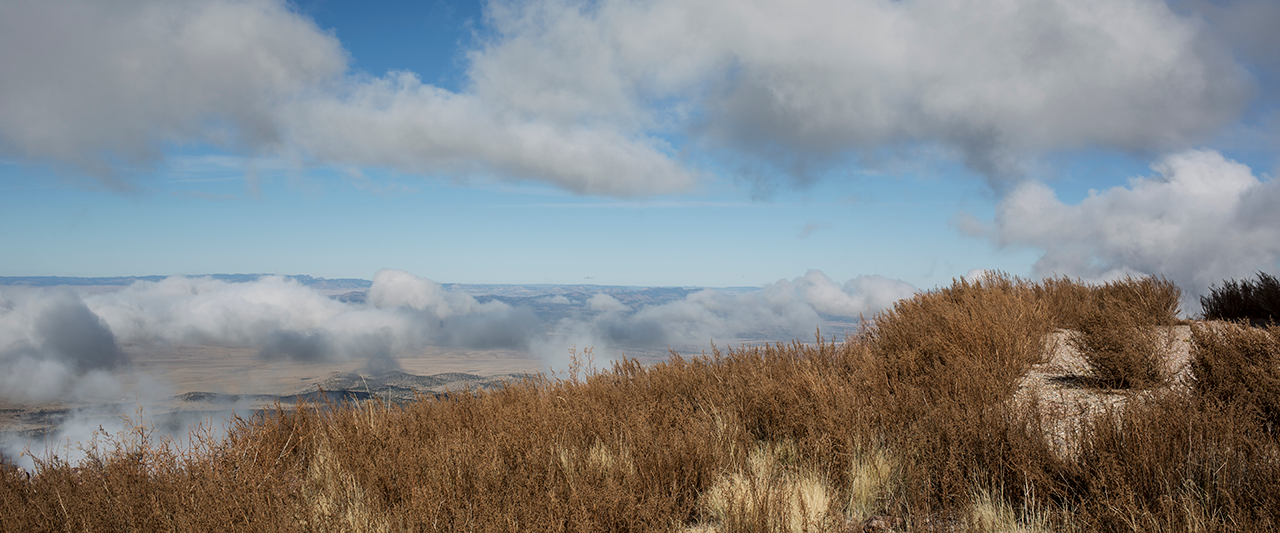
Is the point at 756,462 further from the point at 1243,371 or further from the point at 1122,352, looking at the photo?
the point at 1122,352

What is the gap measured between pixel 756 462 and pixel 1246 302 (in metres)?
11.9

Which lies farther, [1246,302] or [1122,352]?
[1246,302]

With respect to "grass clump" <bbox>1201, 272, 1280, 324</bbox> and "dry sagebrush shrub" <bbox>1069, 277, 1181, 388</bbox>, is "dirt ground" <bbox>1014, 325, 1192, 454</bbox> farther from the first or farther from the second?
"grass clump" <bbox>1201, 272, 1280, 324</bbox>

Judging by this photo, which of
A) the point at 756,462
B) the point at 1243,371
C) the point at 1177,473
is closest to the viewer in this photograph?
the point at 1177,473

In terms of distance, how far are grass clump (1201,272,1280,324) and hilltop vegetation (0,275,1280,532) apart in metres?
6.95

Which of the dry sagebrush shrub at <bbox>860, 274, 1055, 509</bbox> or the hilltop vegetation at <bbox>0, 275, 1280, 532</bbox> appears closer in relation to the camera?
the hilltop vegetation at <bbox>0, 275, 1280, 532</bbox>

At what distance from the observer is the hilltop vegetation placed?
2.97m

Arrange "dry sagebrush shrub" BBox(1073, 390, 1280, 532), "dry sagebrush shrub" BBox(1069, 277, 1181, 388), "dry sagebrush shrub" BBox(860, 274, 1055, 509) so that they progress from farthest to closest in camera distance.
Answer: "dry sagebrush shrub" BBox(1069, 277, 1181, 388)
"dry sagebrush shrub" BBox(860, 274, 1055, 509)
"dry sagebrush shrub" BBox(1073, 390, 1280, 532)

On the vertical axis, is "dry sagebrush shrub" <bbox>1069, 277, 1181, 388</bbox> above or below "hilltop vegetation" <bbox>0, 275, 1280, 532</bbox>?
above

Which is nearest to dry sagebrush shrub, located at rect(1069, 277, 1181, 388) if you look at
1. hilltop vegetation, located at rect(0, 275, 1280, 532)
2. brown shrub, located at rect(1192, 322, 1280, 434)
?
hilltop vegetation, located at rect(0, 275, 1280, 532)

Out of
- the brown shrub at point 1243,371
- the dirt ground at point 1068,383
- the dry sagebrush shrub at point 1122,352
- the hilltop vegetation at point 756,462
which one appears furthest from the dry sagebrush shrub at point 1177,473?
the dry sagebrush shrub at point 1122,352

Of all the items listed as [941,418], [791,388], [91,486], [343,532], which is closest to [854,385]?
[791,388]

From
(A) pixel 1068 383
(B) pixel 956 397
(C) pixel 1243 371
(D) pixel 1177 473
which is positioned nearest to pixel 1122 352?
(A) pixel 1068 383

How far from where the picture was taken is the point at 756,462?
154 inches
